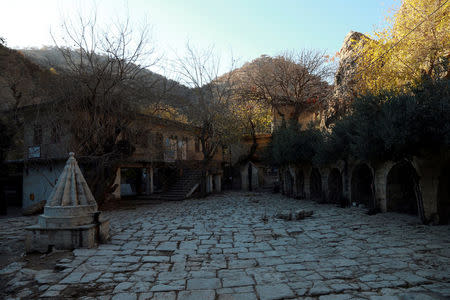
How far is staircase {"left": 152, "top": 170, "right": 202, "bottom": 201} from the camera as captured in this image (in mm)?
20562

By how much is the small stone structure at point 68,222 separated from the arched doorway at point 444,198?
9.26 metres

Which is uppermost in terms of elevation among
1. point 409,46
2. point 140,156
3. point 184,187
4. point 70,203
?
point 409,46

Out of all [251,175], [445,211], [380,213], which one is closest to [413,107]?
[445,211]

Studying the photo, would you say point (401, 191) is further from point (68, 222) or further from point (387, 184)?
point (68, 222)

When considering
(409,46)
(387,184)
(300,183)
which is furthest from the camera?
(300,183)

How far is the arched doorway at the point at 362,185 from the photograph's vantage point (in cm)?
1347

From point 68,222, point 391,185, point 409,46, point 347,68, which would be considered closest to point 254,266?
point 68,222

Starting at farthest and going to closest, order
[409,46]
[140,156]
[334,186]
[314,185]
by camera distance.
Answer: [140,156]
[314,185]
[334,186]
[409,46]

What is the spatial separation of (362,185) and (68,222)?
1263cm

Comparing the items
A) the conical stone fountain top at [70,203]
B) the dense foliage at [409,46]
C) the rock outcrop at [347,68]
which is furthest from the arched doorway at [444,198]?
the rock outcrop at [347,68]

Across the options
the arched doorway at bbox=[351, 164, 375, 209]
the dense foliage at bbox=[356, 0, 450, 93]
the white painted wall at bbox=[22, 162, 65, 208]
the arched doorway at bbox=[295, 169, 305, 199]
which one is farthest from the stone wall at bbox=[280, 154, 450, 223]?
the white painted wall at bbox=[22, 162, 65, 208]

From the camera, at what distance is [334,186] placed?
16.1 m

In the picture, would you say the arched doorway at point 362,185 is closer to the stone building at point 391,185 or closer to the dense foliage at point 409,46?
the stone building at point 391,185

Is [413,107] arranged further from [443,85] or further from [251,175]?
[251,175]
